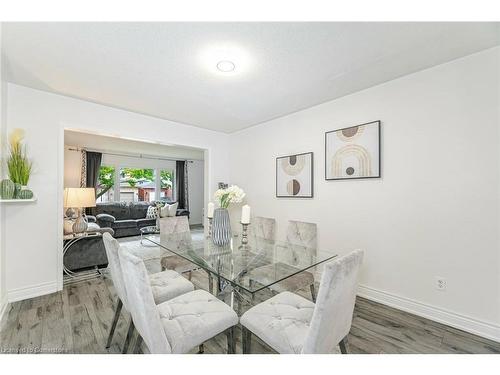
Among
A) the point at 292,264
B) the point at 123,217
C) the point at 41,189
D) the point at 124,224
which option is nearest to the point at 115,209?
the point at 123,217

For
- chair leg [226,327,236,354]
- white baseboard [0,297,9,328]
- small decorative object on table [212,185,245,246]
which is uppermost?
small decorative object on table [212,185,245,246]

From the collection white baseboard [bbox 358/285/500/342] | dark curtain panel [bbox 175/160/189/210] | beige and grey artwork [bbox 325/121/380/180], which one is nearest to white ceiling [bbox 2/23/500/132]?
beige and grey artwork [bbox 325/121/380/180]

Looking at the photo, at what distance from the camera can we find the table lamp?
2.78 meters

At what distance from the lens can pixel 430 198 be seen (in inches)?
80.8

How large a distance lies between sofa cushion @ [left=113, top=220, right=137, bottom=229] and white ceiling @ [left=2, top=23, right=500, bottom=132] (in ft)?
11.8

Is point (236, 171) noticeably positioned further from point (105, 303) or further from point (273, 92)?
point (105, 303)

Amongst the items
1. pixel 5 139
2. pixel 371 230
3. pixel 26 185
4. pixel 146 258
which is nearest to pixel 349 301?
pixel 371 230

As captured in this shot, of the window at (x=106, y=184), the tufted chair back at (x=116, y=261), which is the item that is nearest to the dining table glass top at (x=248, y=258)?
the tufted chair back at (x=116, y=261)

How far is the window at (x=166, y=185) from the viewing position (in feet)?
24.6

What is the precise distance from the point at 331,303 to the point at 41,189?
3184 millimetres

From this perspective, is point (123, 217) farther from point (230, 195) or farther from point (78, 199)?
point (230, 195)

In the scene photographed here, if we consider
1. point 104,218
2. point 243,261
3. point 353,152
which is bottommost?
point 104,218

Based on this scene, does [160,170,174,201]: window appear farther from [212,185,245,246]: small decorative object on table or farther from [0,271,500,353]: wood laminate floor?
[212,185,245,246]: small decorative object on table

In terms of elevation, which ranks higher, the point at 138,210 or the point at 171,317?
the point at 138,210
